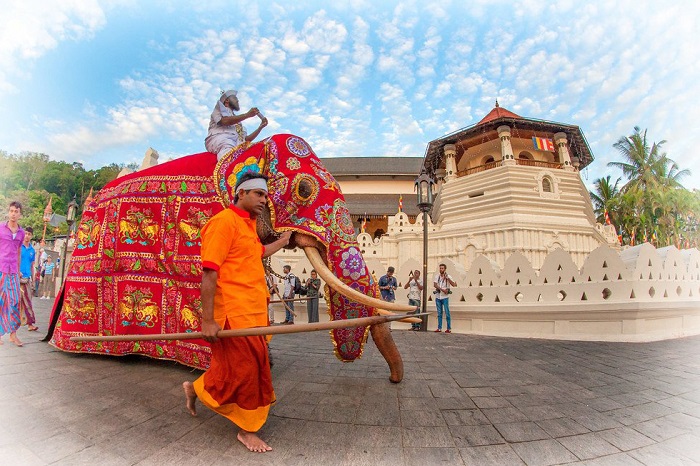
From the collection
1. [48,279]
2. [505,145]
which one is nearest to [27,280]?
[48,279]

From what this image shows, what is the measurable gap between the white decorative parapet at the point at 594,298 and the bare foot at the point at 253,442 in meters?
6.27

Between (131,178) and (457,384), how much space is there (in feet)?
13.3

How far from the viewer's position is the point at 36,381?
262 centimetres

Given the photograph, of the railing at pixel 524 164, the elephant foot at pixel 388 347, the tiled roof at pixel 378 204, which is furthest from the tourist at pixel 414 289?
the tiled roof at pixel 378 204

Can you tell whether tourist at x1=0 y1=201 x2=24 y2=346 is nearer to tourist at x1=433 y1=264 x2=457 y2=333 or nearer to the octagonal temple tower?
tourist at x1=433 y1=264 x2=457 y2=333

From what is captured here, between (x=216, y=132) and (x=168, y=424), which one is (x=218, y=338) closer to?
(x=168, y=424)

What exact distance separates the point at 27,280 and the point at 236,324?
5544 mm

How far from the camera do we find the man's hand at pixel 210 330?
173 centimetres

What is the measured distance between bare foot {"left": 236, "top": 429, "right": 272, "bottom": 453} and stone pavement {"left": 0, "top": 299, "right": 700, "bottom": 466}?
36mm

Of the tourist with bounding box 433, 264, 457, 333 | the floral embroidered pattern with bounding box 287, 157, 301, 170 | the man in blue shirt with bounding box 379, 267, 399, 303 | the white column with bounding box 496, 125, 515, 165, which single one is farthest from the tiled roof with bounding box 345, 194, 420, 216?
the floral embroidered pattern with bounding box 287, 157, 301, 170

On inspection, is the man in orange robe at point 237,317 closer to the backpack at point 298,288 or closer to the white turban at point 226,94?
the white turban at point 226,94

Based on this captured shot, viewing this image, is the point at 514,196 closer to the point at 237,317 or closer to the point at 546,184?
the point at 546,184

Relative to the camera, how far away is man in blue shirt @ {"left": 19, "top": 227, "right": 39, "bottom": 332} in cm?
487

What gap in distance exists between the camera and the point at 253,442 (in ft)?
5.57
